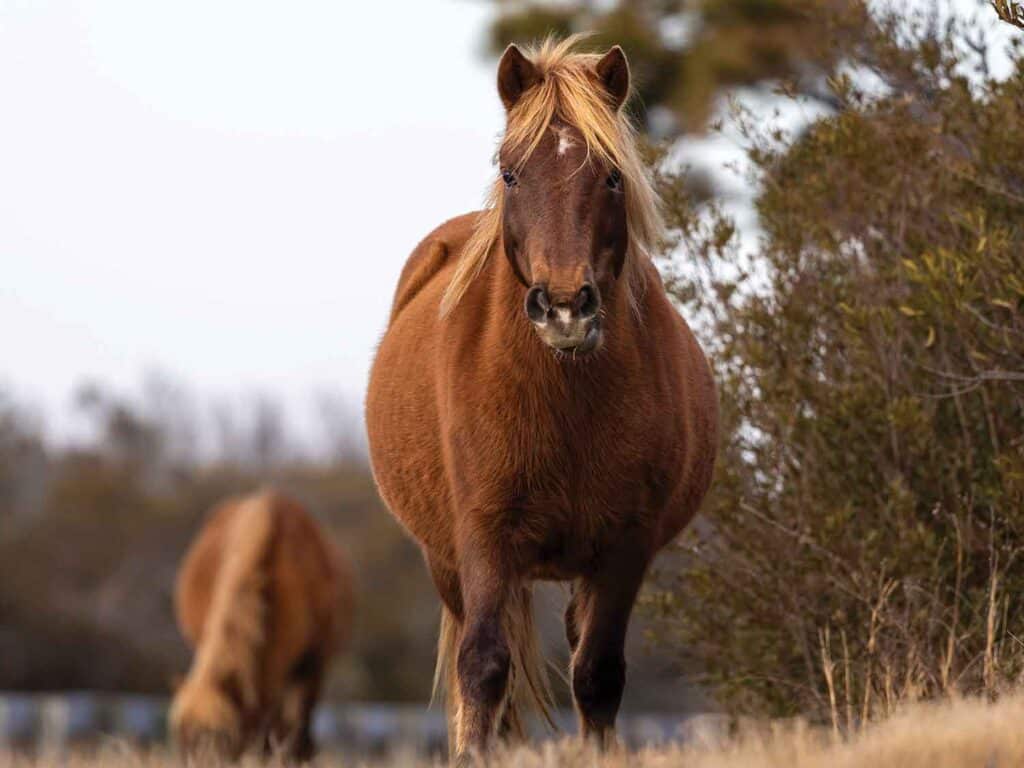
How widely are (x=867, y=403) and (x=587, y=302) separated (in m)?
2.35

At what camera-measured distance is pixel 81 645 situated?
26.0 metres

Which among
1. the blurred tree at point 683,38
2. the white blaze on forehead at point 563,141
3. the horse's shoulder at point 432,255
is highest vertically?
the blurred tree at point 683,38

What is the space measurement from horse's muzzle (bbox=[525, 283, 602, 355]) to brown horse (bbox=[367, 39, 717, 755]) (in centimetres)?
4

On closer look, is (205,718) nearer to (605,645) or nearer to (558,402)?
(605,645)

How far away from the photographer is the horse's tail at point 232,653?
40.7ft

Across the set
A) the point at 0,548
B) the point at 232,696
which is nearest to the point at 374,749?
the point at 232,696

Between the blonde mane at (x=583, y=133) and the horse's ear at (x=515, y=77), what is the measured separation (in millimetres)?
34

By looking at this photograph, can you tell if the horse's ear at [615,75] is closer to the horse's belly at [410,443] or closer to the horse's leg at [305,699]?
the horse's belly at [410,443]

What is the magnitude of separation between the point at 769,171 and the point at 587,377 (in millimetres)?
2587

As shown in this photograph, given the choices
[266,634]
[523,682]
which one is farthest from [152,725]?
[523,682]

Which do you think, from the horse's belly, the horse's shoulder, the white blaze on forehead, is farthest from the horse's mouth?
the horse's shoulder

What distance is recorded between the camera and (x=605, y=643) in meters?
5.68

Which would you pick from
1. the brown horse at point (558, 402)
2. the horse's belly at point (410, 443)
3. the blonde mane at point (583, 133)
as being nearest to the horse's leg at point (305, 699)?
the horse's belly at point (410, 443)

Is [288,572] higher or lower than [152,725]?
higher
